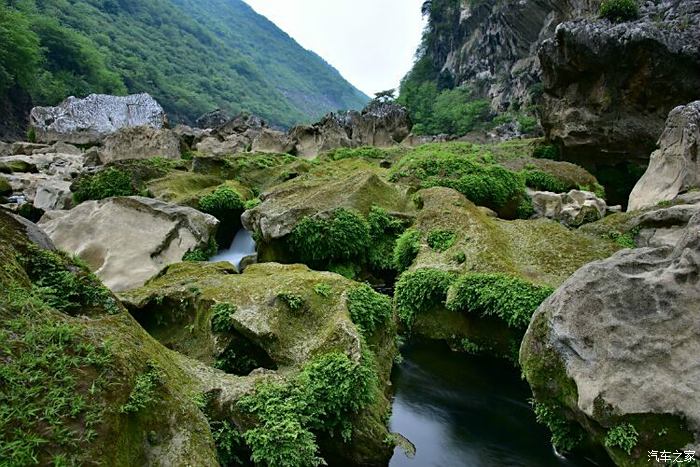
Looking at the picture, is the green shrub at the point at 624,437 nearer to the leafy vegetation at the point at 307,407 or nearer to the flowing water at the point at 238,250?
Result: the leafy vegetation at the point at 307,407

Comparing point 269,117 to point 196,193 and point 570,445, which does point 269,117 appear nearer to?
point 196,193

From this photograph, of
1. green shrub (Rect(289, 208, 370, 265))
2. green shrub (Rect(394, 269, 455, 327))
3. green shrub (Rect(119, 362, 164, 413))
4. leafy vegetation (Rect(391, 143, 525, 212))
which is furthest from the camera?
leafy vegetation (Rect(391, 143, 525, 212))

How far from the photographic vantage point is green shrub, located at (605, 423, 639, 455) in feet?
16.4

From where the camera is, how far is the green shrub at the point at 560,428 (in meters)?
6.06

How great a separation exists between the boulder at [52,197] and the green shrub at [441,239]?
10.7 metres

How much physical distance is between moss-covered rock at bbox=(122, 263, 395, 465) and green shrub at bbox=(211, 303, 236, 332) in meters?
0.01

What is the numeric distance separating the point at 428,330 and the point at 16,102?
5799cm

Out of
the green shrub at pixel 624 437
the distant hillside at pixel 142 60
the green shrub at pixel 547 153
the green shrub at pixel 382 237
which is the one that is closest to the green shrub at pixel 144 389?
the green shrub at pixel 624 437

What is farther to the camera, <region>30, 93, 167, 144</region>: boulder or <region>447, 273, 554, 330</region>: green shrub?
<region>30, 93, 167, 144</region>: boulder

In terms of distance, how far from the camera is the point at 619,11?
67.6ft

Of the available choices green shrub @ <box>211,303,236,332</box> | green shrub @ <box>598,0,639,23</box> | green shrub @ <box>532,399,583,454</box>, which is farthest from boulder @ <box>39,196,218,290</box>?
green shrub @ <box>598,0,639,23</box>

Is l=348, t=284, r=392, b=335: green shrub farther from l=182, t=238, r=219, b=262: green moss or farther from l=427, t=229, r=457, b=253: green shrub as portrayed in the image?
l=182, t=238, r=219, b=262: green moss

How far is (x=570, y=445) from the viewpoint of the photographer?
6117mm

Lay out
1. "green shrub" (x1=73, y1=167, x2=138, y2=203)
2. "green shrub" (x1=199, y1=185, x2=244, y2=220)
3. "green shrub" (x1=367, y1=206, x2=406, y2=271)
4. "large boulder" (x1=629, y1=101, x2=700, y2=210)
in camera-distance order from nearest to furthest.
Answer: "green shrub" (x1=367, y1=206, x2=406, y2=271) < "large boulder" (x1=629, y1=101, x2=700, y2=210) < "green shrub" (x1=199, y1=185, x2=244, y2=220) < "green shrub" (x1=73, y1=167, x2=138, y2=203)
